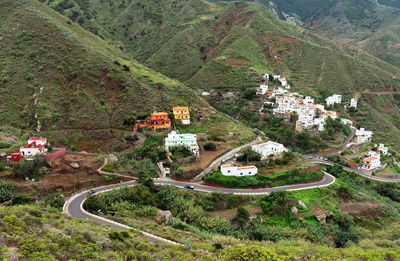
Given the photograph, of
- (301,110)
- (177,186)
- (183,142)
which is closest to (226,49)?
(301,110)

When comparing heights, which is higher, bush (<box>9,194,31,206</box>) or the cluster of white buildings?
the cluster of white buildings

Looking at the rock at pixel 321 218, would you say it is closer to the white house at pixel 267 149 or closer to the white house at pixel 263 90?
the white house at pixel 267 149

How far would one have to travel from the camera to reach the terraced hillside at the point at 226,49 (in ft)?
270

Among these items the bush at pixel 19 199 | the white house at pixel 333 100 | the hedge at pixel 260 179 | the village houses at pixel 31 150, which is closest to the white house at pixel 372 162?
the hedge at pixel 260 179

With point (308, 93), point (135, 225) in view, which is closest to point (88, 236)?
point (135, 225)

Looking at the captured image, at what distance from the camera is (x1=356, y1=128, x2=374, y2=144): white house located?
196 ft

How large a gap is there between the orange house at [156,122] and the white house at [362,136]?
140 ft

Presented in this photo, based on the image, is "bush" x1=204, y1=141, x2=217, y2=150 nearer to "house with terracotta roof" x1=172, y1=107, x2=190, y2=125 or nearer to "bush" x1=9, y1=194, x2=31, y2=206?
"house with terracotta roof" x1=172, y1=107, x2=190, y2=125

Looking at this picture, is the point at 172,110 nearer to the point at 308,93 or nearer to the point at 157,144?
the point at 157,144

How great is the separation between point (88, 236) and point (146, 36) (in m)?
104

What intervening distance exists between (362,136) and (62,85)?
6388 centimetres

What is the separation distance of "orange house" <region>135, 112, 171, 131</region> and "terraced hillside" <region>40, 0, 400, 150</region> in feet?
85.7

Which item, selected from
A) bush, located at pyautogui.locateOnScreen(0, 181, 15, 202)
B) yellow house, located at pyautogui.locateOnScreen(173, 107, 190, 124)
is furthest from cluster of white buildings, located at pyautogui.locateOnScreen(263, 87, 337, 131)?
bush, located at pyautogui.locateOnScreen(0, 181, 15, 202)

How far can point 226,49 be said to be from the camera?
3708 inches
